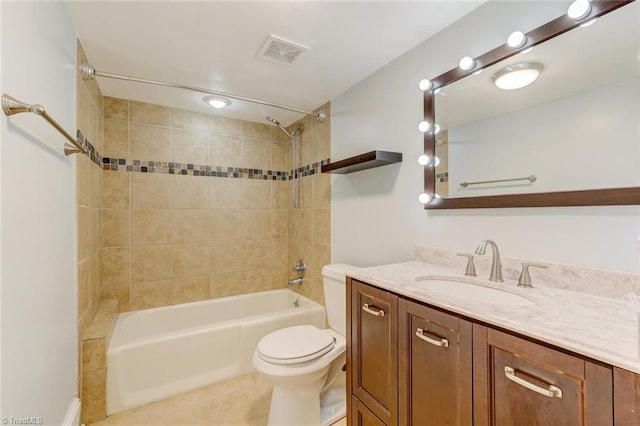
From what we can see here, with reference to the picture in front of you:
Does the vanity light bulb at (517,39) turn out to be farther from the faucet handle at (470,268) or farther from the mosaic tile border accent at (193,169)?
the mosaic tile border accent at (193,169)

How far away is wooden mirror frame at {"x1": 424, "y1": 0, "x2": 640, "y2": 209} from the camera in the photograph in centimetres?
93

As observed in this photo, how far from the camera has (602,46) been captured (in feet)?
3.21

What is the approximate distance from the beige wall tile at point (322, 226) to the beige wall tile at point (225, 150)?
984 mm

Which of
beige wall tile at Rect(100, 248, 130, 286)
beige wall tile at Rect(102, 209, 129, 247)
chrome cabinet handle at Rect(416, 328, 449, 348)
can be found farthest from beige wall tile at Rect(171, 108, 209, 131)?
chrome cabinet handle at Rect(416, 328, 449, 348)

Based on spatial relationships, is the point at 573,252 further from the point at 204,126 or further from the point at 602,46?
the point at 204,126

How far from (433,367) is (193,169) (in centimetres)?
249

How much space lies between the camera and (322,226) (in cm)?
253

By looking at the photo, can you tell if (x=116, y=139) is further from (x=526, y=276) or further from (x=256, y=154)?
(x=526, y=276)

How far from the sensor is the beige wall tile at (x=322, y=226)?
2451 millimetres

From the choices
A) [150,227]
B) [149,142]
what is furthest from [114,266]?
[149,142]

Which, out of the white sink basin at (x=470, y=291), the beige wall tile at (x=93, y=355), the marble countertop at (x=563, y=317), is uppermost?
the marble countertop at (x=563, y=317)

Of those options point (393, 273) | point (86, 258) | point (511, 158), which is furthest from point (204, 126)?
point (511, 158)

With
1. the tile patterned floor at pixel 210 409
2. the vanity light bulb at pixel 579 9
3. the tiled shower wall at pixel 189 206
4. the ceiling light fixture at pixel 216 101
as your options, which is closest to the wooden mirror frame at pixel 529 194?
the vanity light bulb at pixel 579 9

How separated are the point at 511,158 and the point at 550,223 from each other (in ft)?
1.04
